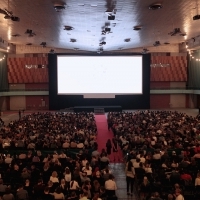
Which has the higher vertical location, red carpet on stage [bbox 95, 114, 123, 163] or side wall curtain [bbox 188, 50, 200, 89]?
side wall curtain [bbox 188, 50, 200, 89]

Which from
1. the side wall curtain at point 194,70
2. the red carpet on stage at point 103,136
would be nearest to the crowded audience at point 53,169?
the red carpet on stage at point 103,136

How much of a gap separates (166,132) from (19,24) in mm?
11880

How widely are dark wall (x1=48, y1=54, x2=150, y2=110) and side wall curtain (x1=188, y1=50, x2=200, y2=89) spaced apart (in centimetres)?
565

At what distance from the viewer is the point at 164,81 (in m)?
40.1

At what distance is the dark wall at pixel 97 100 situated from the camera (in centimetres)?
3812

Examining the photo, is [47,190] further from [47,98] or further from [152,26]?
[47,98]

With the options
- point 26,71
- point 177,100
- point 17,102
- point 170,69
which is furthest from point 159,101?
point 17,102

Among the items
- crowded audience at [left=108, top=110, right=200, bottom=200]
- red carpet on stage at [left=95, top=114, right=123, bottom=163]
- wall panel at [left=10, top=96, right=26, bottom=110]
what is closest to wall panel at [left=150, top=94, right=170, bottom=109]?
red carpet on stage at [left=95, top=114, right=123, bottom=163]

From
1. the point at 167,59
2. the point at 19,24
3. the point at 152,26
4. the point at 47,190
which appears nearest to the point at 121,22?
the point at 152,26

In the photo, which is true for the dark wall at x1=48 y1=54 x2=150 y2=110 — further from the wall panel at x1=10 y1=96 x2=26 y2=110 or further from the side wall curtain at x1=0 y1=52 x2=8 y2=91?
the side wall curtain at x1=0 y1=52 x2=8 y2=91

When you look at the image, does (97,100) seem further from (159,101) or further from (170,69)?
(170,69)

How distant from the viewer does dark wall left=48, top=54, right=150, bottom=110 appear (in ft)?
125

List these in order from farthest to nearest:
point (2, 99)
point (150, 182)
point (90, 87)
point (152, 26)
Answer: point (2, 99), point (90, 87), point (152, 26), point (150, 182)

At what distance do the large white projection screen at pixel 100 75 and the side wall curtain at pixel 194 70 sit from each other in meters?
8.18
